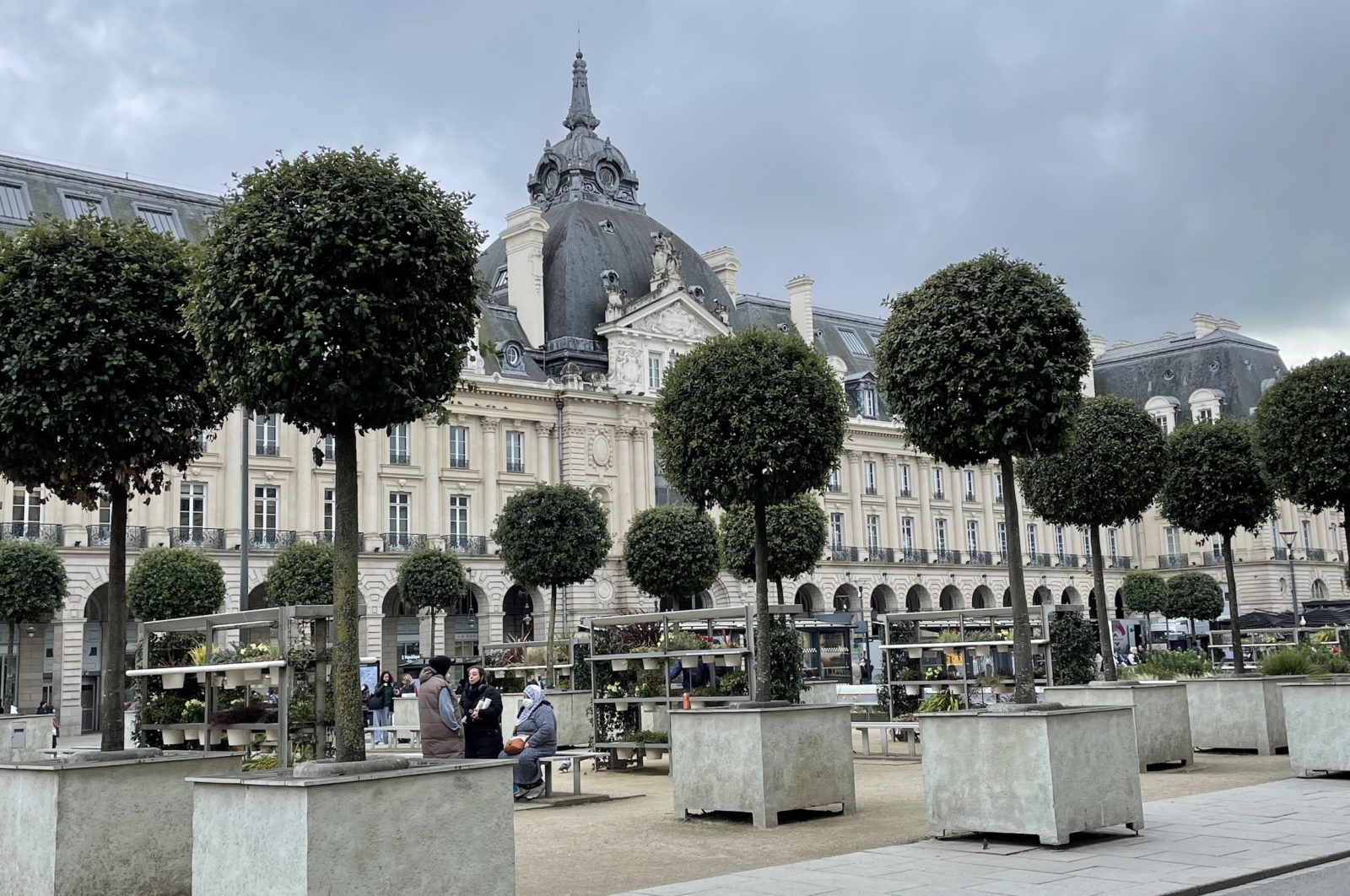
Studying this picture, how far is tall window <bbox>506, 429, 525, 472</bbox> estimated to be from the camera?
53500 mm

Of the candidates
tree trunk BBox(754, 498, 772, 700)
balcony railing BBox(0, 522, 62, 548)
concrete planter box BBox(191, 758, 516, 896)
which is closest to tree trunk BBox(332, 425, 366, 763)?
concrete planter box BBox(191, 758, 516, 896)

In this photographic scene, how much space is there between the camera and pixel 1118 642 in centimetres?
5725

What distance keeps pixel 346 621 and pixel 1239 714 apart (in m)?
13.8

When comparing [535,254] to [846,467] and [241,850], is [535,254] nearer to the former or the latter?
[846,467]

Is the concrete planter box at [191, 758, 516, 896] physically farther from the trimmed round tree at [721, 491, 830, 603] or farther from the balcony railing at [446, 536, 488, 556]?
the balcony railing at [446, 536, 488, 556]

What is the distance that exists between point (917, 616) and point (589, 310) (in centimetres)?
3692

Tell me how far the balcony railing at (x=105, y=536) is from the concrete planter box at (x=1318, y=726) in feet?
120

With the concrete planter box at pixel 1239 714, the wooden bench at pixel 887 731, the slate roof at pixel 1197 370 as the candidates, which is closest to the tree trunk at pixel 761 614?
the wooden bench at pixel 887 731

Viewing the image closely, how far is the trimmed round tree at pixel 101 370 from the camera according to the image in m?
10.6

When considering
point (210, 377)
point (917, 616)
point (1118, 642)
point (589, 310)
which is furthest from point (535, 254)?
point (210, 377)

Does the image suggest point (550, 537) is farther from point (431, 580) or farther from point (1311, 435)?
point (1311, 435)

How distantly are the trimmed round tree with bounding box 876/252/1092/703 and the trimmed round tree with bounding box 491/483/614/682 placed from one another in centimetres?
2314

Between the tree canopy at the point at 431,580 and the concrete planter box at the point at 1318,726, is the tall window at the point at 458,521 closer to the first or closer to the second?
the tree canopy at the point at 431,580

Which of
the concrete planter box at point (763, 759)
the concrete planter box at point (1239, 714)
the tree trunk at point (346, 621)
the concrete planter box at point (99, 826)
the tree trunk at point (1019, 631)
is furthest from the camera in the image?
the concrete planter box at point (1239, 714)
